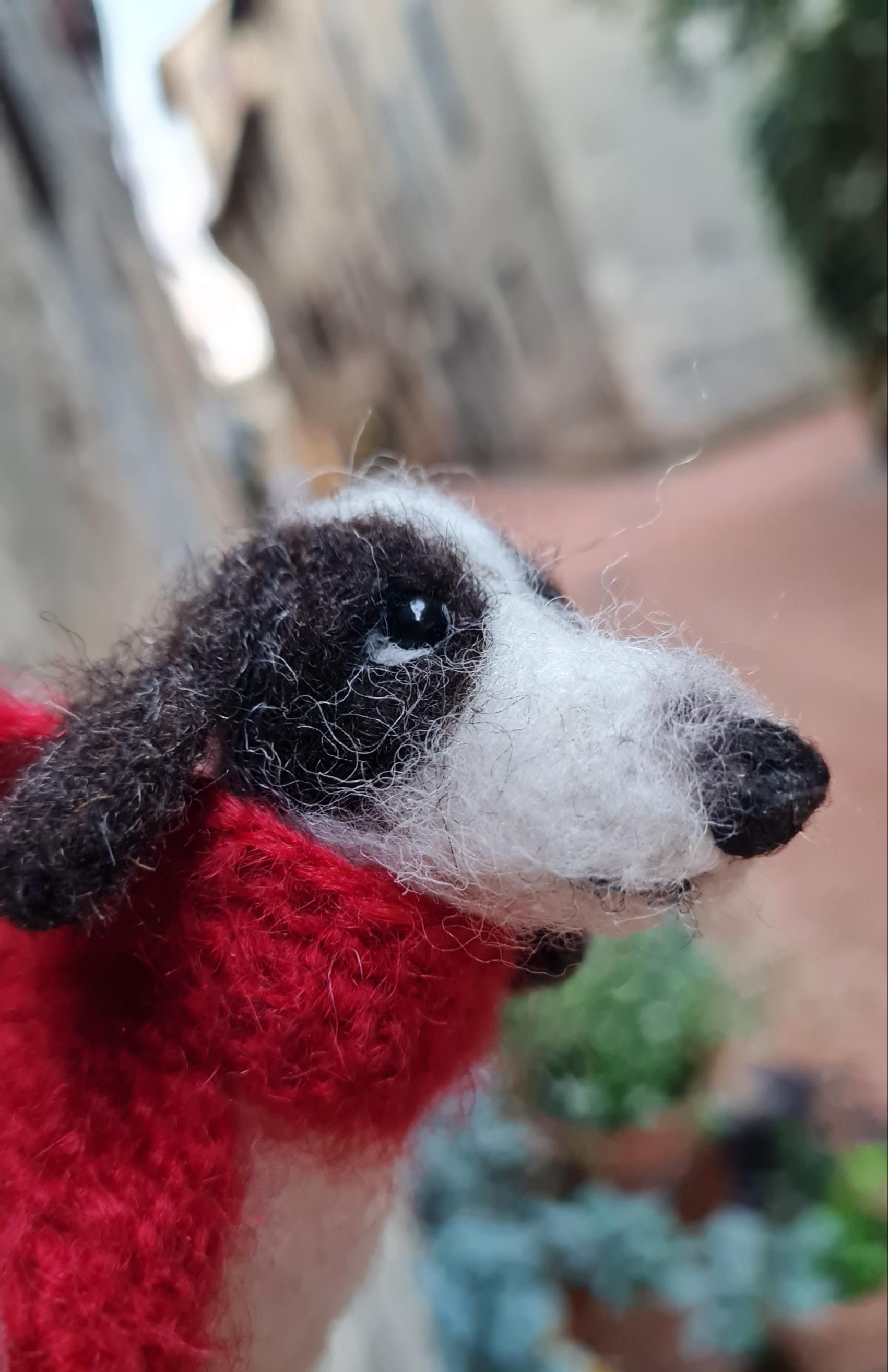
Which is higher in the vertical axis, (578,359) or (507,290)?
(507,290)

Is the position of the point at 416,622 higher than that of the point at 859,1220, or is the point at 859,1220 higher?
the point at 416,622

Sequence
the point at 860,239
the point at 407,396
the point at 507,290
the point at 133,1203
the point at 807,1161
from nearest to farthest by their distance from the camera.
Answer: the point at 133,1203 < the point at 807,1161 < the point at 860,239 < the point at 407,396 < the point at 507,290

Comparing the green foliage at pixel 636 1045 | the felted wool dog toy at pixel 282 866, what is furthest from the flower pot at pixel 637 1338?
the felted wool dog toy at pixel 282 866

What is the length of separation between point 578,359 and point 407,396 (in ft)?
0.96

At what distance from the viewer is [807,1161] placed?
0.59 meters

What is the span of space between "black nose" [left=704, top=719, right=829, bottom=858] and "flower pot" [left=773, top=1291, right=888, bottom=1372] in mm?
451

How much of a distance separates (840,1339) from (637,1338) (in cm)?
13

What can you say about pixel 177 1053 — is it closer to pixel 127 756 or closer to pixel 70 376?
pixel 127 756

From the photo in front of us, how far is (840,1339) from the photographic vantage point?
0.50 metres

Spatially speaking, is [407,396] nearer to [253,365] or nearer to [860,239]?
[253,365]

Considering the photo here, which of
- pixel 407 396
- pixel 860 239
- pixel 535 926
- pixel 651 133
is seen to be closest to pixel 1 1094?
pixel 535 926

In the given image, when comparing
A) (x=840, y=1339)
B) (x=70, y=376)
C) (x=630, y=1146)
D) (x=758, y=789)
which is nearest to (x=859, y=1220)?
(x=840, y=1339)

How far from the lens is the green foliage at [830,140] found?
76 centimetres

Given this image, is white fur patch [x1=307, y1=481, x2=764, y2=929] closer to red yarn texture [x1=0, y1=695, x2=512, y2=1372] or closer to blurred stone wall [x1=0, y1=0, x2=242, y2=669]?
red yarn texture [x1=0, y1=695, x2=512, y2=1372]
